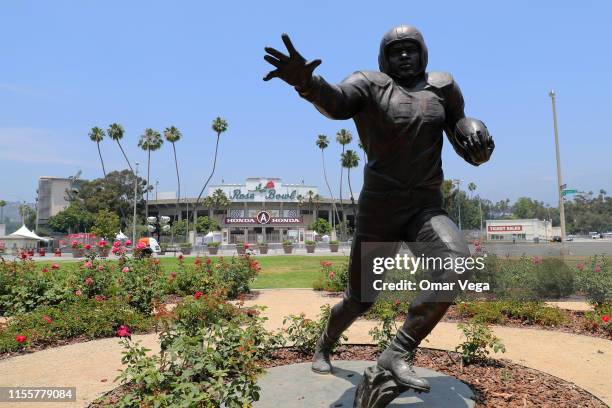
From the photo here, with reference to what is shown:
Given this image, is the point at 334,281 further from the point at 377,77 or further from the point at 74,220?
the point at 74,220

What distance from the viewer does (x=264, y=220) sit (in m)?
66.0

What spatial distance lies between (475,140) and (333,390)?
2.29 metres

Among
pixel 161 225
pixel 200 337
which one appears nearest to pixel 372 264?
pixel 200 337

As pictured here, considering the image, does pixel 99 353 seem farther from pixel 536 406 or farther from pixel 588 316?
pixel 588 316

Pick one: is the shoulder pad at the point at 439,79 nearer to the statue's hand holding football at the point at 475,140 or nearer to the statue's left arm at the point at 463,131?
the statue's left arm at the point at 463,131

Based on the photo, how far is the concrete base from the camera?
11.4ft

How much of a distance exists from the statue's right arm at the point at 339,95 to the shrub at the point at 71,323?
19.9ft

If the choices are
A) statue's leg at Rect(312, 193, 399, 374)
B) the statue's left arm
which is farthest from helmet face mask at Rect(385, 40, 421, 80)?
statue's leg at Rect(312, 193, 399, 374)

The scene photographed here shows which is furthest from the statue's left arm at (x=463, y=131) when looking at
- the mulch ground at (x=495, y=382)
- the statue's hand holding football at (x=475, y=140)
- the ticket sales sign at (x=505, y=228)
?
the ticket sales sign at (x=505, y=228)

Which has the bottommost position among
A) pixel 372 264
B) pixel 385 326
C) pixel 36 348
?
pixel 36 348

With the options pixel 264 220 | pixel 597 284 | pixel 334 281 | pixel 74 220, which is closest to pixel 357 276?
pixel 597 284

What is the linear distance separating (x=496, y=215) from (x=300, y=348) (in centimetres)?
14866

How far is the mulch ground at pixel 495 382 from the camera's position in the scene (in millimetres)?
3729

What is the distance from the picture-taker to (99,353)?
6258 mm
